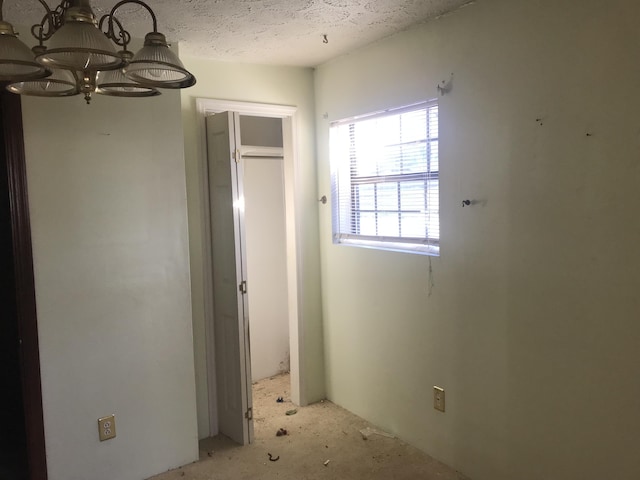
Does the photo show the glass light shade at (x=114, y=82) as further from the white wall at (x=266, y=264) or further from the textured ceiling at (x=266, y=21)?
the white wall at (x=266, y=264)

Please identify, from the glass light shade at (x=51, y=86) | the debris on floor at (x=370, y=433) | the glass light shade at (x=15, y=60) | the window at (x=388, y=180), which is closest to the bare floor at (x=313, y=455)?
the debris on floor at (x=370, y=433)

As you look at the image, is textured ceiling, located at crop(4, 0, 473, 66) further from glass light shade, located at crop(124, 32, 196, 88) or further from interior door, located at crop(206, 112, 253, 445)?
glass light shade, located at crop(124, 32, 196, 88)

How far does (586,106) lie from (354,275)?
5.65 feet

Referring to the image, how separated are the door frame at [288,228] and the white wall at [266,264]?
1.75ft

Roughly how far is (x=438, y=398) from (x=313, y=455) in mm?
798

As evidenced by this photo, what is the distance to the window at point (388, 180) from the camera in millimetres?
2715

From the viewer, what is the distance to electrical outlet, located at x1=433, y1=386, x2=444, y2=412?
270cm

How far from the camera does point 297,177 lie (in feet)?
11.3

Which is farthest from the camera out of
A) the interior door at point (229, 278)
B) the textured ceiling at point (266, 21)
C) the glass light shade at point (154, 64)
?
the interior door at point (229, 278)

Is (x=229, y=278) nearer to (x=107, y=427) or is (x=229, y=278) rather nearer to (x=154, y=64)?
(x=107, y=427)

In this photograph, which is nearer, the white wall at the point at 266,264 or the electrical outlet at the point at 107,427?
the electrical outlet at the point at 107,427

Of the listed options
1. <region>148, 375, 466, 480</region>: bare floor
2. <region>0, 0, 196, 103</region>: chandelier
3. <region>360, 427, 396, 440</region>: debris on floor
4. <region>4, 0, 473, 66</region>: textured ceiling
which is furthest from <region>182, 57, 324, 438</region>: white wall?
<region>0, 0, 196, 103</region>: chandelier

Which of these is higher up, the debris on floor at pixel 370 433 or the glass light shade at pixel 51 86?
the glass light shade at pixel 51 86

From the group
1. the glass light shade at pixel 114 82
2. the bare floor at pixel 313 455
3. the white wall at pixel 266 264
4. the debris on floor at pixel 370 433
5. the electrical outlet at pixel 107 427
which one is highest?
the glass light shade at pixel 114 82
